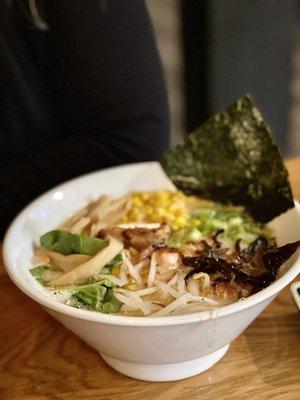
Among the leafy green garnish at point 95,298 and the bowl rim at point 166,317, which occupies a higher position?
the bowl rim at point 166,317

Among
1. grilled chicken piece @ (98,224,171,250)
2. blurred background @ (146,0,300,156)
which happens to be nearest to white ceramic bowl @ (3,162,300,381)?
grilled chicken piece @ (98,224,171,250)

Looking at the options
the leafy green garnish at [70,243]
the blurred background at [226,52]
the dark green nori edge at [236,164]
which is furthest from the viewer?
the blurred background at [226,52]

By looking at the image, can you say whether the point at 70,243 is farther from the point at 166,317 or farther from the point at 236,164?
the point at 236,164

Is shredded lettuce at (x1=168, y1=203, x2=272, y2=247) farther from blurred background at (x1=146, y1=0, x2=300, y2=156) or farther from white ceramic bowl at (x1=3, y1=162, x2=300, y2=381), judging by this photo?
blurred background at (x1=146, y1=0, x2=300, y2=156)

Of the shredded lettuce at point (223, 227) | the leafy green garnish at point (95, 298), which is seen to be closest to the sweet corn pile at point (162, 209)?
the shredded lettuce at point (223, 227)

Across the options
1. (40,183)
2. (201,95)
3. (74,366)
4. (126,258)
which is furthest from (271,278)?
(201,95)

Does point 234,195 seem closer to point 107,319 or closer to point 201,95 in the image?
point 107,319

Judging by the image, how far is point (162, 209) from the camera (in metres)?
1.23

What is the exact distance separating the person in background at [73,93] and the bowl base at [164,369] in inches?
27.3

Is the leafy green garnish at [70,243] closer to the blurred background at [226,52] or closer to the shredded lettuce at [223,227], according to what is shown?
the shredded lettuce at [223,227]

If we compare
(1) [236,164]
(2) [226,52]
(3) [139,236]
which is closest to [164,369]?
(3) [139,236]

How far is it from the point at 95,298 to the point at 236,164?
0.50m

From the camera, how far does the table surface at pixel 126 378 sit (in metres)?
0.90

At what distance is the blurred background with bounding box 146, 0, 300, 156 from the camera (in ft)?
9.57
